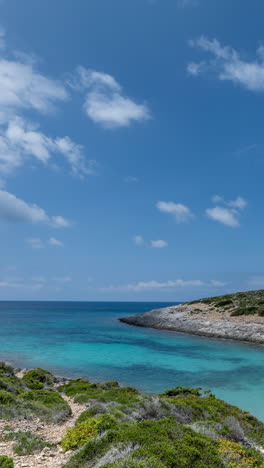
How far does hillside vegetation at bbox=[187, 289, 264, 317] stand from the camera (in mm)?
59156

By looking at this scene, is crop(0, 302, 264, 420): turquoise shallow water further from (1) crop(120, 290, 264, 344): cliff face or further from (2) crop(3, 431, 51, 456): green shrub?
(2) crop(3, 431, 51, 456): green shrub

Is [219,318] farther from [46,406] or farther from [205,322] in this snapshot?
[46,406]

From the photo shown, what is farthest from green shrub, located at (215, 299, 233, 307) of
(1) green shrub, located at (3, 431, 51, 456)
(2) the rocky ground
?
(1) green shrub, located at (3, 431, 51, 456)

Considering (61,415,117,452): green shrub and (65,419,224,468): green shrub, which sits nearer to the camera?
(65,419,224,468): green shrub

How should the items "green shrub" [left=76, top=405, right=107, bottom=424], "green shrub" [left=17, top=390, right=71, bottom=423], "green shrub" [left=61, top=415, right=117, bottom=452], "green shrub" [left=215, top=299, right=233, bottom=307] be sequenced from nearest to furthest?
1. "green shrub" [left=61, top=415, right=117, bottom=452]
2. "green shrub" [left=76, top=405, right=107, bottom=424]
3. "green shrub" [left=17, top=390, right=71, bottom=423]
4. "green shrub" [left=215, top=299, right=233, bottom=307]

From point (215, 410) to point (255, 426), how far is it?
235cm

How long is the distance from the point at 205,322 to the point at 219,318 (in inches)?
126

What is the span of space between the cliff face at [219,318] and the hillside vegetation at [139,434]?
40.6m

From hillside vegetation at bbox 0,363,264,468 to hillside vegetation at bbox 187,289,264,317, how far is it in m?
49.9

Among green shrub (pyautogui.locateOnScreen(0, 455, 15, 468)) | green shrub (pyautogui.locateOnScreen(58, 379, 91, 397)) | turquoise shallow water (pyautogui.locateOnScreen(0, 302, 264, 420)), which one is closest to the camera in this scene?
green shrub (pyautogui.locateOnScreen(0, 455, 15, 468))

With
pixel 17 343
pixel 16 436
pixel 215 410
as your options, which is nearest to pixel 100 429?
pixel 16 436

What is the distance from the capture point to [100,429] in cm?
924

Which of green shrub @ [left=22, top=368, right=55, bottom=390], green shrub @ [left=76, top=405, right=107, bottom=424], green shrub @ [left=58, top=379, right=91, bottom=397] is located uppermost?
green shrub @ [left=76, top=405, right=107, bottom=424]

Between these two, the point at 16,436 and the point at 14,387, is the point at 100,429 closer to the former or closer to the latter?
the point at 16,436
